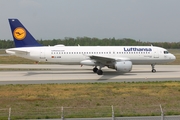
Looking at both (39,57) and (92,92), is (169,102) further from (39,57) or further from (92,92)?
(39,57)

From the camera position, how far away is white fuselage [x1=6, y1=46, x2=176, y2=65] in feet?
108

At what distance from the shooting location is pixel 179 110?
1330cm

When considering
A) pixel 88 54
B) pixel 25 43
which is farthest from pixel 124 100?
pixel 25 43

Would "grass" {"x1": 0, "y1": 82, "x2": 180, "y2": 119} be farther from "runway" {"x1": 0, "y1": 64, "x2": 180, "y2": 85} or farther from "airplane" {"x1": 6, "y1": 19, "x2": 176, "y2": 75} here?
"airplane" {"x1": 6, "y1": 19, "x2": 176, "y2": 75}

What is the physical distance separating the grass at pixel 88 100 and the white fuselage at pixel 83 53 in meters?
11.2

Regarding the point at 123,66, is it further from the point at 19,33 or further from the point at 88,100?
the point at 88,100

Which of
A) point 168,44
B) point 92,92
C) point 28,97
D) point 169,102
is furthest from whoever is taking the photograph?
point 168,44

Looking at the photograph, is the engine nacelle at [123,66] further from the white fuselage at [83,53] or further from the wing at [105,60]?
→ the white fuselage at [83,53]

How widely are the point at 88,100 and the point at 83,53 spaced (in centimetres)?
1726

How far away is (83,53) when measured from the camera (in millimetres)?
33312

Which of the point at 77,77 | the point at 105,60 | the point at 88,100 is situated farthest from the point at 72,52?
the point at 88,100

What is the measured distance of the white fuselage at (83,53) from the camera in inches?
1293

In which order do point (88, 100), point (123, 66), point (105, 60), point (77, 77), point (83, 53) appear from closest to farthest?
1. point (88, 100)
2. point (77, 77)
3. point (123, 66)
4. point (105, 60)
5. point (83, 53)

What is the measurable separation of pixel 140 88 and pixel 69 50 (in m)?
14.2
